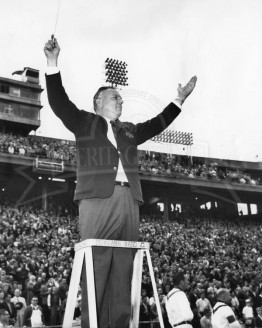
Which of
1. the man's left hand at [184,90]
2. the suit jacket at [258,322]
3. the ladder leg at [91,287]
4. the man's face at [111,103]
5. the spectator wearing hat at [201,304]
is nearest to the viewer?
the ladder leg at [91,287]

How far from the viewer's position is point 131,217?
10.3ft

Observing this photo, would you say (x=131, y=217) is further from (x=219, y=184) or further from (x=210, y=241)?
(x=219, y=184)

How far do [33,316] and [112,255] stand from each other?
8424mm

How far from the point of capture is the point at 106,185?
312 cm

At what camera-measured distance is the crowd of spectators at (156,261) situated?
12484 mm

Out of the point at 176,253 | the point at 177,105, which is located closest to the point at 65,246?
the point at 176,253

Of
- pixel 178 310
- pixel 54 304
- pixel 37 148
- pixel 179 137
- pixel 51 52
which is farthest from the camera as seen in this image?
pixel 179 137

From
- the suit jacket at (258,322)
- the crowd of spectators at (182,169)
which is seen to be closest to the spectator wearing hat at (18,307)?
the suit jacket at (258,322)

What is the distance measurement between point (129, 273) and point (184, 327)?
8.39ft

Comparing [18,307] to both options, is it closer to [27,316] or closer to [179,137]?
[27,316]

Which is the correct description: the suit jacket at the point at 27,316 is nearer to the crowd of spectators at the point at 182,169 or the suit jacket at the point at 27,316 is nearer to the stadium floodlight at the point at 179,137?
the crowd of spectators at the point at 182,169

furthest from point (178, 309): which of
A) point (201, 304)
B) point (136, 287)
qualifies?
point (201, 304)

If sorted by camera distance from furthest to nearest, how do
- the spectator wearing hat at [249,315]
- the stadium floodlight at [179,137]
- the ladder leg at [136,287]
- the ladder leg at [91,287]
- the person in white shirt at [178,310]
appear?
the stadium floodlight at [179,137] < the spectator wearing hat at [249,315] < the person in white shirt at [178,310] < the ladder leg at [136,287] < the ladder leg at [91,287]

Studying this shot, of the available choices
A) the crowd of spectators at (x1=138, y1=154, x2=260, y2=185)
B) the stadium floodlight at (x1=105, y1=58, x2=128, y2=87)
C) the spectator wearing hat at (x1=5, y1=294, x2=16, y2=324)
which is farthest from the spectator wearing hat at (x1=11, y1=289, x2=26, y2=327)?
the stadium floodlight at (x1=105, y1=58, x2=128, y2=87)
